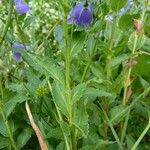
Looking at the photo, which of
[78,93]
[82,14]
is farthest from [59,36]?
[78,93]

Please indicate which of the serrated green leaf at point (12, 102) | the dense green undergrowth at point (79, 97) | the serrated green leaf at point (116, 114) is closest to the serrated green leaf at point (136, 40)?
the dense green undergrowth at point (79, 97)

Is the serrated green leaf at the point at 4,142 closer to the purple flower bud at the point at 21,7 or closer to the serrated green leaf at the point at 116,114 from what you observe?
the serrated green leaf at the point at 116,114

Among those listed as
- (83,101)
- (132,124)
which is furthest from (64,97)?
(132,124)

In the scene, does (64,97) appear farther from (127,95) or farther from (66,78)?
(127,95)

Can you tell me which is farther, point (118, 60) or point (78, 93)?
point (118, 60)

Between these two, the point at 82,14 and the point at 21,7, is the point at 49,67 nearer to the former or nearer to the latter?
the point at 82,14

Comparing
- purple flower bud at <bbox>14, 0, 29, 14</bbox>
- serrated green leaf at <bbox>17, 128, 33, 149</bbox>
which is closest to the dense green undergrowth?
serrated green leaf at <bbox>17, 128, 33, 149</bbox>

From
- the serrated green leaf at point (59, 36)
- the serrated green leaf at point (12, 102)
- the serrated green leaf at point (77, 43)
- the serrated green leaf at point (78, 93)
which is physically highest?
the serrated green leaf at point (77, 43)

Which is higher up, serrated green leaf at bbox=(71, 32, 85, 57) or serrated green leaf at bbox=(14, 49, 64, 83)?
serrated green leaf at bbox=(71, 32, 85, 57)

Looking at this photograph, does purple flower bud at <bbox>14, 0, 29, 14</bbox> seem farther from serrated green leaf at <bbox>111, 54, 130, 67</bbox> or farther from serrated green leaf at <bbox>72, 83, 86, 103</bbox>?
serrated green leaf at <bbox>72, 83, 86, 103</bbox>

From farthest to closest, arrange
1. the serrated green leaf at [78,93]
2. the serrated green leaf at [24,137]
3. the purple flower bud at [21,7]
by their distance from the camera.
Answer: the purple flower bud at [21,7] < the serrated green leaf at [24,137] < the serrated green leaf at [78,93]

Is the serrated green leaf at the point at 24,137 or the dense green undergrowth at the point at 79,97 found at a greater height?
the dense green undergrowth at the point at 79,97

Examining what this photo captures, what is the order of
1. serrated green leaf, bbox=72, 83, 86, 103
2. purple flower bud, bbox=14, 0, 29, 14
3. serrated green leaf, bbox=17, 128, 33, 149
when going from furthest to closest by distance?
purple flower bud, bbox=14, 0, 29, 14, serrated green leaf, bbox=17, 128, 33, 149, serrated green leaf, bbox=72, 83, 86, 103

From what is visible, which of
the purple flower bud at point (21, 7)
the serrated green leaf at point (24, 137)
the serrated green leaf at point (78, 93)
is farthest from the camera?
the purple flower bud at point (21, 7)
